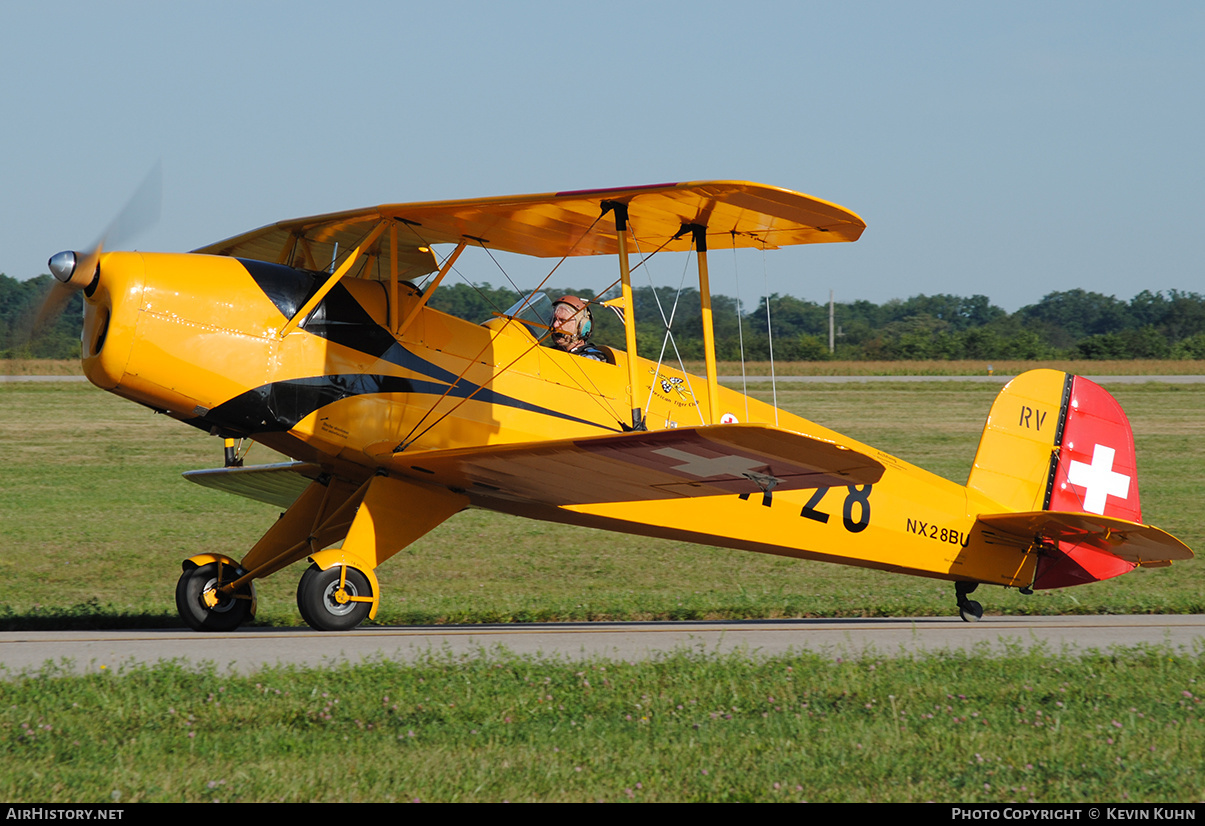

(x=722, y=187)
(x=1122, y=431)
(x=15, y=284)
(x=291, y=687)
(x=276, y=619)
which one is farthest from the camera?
(x=15, y=284)

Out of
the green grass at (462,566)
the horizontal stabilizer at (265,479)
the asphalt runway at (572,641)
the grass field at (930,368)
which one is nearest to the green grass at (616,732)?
the asphalt runway at (572,641)

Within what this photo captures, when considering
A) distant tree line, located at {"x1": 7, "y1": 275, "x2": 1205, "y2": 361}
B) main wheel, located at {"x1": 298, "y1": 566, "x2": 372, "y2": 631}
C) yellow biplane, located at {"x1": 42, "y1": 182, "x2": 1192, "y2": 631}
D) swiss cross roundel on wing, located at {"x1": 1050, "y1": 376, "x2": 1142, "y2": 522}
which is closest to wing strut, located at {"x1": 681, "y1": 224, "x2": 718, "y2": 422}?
yellow biplane, located at {"x1": 42, "y1": 182, "x2": 1192, "y2": 631}

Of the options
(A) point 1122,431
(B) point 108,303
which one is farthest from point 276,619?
(A) point 1122,431

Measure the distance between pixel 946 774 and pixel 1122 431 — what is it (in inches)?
281

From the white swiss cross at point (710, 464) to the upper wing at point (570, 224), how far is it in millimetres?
1580

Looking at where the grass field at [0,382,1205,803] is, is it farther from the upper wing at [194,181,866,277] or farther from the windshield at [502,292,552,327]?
the upper wing at [194,181,866,277]

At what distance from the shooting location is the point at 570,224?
823 cm

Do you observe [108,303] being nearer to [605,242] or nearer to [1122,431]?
[605,242]

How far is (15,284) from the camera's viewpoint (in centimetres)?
5572

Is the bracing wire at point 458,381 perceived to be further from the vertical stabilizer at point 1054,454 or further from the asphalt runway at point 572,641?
the vertical stabilizer at point 1054,454

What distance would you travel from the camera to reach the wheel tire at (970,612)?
9.45 metres

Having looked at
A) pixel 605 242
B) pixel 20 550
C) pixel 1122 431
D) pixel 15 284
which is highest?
pixel 15 284

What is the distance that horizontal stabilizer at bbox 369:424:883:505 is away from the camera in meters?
6.49

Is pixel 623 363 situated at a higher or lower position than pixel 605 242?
lower
